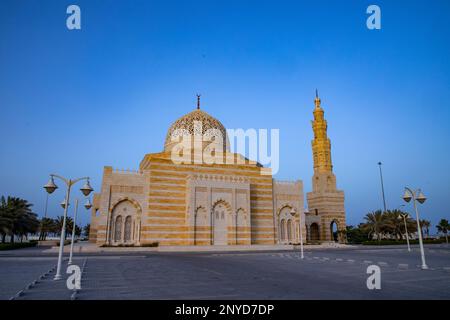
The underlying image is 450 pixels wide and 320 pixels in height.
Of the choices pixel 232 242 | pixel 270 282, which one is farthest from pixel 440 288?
pixel 232 242

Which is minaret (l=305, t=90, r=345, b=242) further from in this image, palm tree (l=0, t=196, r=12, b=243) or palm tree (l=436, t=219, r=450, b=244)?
palm tree (l=0, t=196, r=12, b=243)

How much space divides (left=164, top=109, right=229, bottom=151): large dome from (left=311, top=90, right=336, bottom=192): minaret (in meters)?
16.4

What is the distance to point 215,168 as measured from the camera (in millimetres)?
36188

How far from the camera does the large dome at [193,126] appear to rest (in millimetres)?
40938

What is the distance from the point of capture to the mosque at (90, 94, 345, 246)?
1252 inches

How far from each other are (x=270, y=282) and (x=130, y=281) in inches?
168

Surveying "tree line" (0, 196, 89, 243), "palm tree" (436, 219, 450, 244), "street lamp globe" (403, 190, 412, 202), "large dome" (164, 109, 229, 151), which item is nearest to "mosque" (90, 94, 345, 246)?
"large dome" (164, 109, 229, 151)

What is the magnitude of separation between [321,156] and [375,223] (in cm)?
1254

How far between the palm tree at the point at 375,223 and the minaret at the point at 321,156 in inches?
263

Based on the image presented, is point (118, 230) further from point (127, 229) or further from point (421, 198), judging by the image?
point (421, 198)

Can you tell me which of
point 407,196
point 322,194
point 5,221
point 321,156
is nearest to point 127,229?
point 5,221

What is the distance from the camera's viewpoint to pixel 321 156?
163ft
